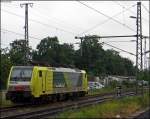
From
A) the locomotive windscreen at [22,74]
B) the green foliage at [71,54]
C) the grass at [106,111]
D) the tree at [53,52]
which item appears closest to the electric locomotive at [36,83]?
the locomotive windscreen at [22,74]

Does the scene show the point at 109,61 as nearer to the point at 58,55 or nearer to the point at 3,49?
the point at 58,55

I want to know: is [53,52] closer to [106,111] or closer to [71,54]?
[71,54]

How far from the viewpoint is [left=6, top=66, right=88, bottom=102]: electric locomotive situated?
112 feet

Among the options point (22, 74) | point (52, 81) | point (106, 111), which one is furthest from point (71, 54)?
point (106, 111)

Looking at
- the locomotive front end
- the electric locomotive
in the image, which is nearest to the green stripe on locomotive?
the electric locomotive

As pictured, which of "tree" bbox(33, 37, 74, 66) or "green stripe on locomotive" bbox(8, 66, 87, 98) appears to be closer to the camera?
"green stripe on locomotive" bbox(8, 66, 87, 98)

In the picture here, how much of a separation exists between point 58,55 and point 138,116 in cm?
10866

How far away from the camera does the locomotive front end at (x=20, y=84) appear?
34.1 meters

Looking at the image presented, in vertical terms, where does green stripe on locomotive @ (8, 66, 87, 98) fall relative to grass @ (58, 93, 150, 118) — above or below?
above

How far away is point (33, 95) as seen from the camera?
112 feet

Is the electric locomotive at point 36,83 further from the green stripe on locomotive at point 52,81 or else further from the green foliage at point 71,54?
the green foliage at point 71,54

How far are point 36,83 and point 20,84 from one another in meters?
1.03

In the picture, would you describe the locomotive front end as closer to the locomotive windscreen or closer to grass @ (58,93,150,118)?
the locomotive windscreen

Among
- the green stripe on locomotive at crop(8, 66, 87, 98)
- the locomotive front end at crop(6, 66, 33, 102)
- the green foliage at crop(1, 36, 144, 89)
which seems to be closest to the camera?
the locomotive front end at crop(6, 66, 33, 102)
